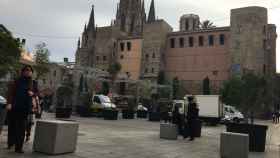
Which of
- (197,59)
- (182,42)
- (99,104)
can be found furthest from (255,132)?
(182,42)

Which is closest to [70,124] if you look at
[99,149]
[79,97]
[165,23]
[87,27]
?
[99,149]

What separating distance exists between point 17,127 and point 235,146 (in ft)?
15.6

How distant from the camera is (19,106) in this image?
18.0 feet

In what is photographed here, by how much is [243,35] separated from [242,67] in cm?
551

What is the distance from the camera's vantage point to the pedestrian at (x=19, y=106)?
5.48 m

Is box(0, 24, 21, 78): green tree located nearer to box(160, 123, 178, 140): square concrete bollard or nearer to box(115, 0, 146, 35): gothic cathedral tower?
box(160, 123, 178, 140): square concrete bollard

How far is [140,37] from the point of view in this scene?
62.7m

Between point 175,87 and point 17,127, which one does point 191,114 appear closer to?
point 17,127

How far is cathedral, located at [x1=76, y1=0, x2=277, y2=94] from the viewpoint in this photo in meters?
48.8

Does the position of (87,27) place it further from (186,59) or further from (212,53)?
(212,53)

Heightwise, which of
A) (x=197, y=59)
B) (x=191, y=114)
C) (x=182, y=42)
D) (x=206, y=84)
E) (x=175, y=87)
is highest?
(x=182, y=42)

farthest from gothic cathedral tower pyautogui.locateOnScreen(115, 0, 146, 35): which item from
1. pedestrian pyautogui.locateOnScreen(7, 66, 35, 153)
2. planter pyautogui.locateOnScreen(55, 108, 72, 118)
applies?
pedestrian pyautogui.locateOnScreen(7, 66, 35, 153)

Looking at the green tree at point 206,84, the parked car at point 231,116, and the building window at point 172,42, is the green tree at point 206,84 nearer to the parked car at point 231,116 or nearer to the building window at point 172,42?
the building window at point 172,42

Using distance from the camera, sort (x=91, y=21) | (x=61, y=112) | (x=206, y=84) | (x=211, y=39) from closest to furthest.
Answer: (x=61, y=112) < (x=206, y=84) < (x=211, y=39) < (x=91, y=21)
